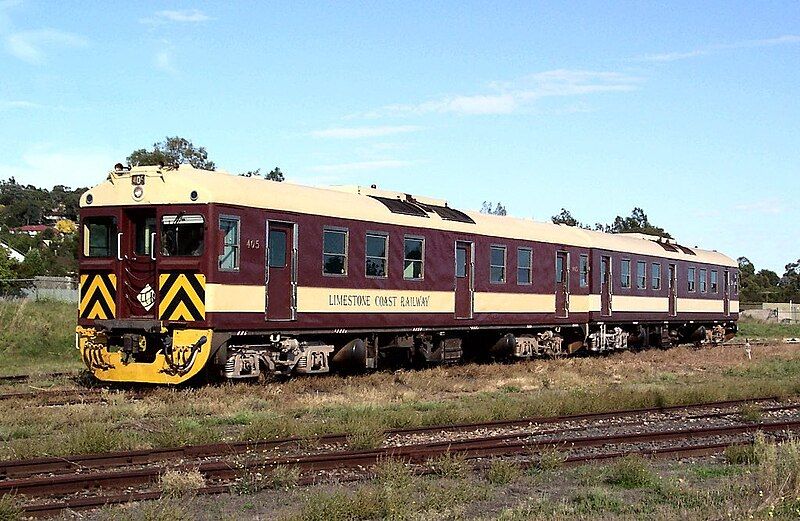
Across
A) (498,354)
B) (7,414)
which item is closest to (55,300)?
(498,354)

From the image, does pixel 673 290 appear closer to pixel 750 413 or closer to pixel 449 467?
pixel 750 413

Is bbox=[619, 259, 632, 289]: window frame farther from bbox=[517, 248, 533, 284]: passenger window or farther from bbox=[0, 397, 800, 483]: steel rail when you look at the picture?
bbox=[0, 397, 800, 483]: steel rail

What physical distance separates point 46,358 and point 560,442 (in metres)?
17.8

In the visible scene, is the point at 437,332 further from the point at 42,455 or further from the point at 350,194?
the point at 42,455

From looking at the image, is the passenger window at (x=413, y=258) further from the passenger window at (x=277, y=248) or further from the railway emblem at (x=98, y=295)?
the railway emblem at (x=98, y=295)

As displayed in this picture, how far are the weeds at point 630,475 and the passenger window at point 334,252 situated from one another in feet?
31.7

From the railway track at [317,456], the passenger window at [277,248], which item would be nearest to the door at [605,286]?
the passenger window at [277,248]

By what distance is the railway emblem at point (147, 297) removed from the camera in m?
17.4

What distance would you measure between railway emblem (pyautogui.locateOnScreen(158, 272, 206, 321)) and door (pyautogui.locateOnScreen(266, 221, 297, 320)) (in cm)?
151

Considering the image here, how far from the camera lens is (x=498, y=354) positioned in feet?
85.1

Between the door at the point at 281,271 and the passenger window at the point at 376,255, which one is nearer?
the door at the point at 281,271

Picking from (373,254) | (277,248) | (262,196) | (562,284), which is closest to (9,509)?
(262,196)

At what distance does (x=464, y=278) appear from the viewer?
2358 cm

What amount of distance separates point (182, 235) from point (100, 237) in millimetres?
2063
